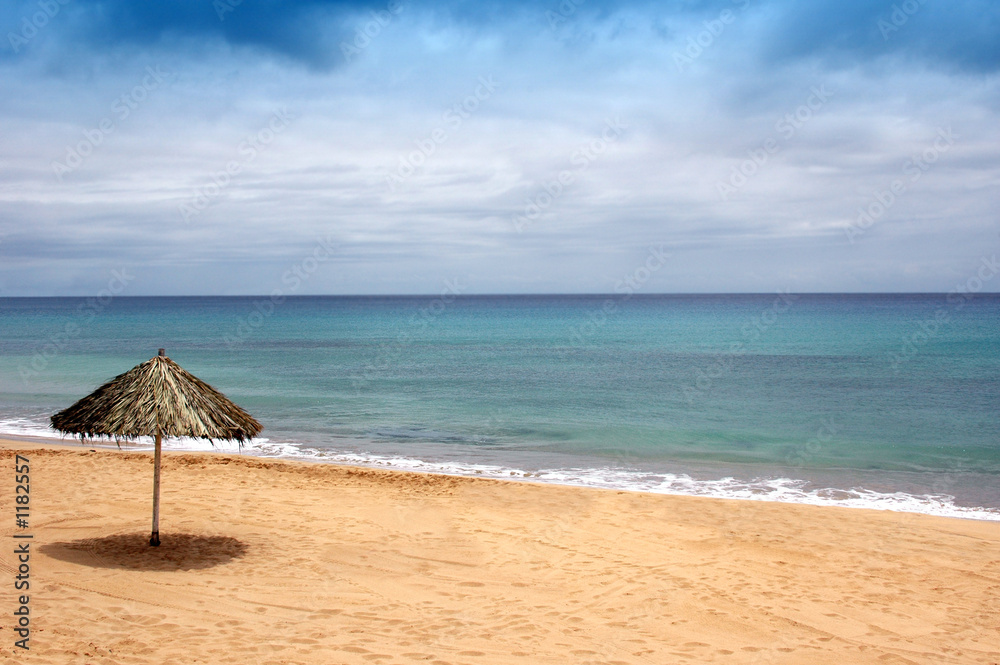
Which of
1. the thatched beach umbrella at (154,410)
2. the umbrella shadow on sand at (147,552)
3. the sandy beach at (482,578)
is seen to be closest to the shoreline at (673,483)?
the sandy beach at (482,578)

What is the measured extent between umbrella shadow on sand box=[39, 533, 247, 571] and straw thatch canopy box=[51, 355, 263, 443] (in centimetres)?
170

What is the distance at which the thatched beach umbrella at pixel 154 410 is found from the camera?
818 centimetres

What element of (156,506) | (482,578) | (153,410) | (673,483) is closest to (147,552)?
(156,506)

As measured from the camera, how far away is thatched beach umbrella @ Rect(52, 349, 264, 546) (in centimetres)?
818

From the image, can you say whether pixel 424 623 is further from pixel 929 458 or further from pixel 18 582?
pixel 929 458

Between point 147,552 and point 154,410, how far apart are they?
2322mm

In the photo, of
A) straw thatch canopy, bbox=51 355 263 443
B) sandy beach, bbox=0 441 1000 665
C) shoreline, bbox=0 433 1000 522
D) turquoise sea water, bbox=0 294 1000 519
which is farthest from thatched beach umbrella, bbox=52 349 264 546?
turquoise sea water, bbox=0 294 1000 519

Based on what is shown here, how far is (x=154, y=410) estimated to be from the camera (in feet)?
27.0

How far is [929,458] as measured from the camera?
17766mm

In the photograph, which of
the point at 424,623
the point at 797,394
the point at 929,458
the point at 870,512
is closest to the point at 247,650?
the point at 424,623

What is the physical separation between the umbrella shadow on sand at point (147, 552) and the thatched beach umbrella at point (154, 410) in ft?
3.44

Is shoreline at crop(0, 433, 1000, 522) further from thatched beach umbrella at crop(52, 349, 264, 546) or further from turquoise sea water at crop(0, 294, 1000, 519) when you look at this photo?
thatched beach umbrella at crop(52, 349, 264, 546)

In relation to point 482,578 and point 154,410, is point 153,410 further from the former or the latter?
point 482,578

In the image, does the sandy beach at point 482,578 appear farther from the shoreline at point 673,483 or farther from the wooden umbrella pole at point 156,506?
the shoreline at point 673,483
